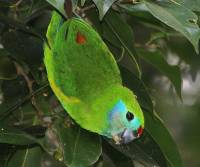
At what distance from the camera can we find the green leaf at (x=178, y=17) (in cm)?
121

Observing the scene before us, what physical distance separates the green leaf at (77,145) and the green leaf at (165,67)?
372 millimetres

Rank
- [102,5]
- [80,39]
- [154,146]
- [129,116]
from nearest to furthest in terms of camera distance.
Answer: [102,5]
[129,116]
[80,39]
[154,146]

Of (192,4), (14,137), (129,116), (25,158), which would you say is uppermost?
(192,4)

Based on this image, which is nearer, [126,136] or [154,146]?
[126,136]

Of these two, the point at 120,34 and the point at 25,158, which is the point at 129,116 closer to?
the point at 120,34

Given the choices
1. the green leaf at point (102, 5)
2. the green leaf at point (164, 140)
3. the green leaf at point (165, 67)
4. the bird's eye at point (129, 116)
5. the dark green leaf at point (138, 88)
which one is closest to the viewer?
the green leaf at point (102, 5)

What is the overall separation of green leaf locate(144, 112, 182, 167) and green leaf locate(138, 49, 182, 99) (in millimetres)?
148

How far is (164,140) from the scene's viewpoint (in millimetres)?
1667

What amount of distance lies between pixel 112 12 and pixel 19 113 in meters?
0.48

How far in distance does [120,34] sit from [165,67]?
1.07ft

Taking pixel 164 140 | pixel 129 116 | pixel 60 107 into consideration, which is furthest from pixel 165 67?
pixel 129 116

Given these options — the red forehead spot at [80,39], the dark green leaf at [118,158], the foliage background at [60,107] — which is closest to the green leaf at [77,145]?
the foliage background at [60,107]

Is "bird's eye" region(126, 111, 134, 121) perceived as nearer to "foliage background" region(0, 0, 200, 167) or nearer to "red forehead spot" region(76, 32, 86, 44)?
"foliage background" region(0, 0, 200, 167)

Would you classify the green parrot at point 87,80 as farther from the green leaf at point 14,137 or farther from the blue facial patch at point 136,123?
the green leaf at point 14,137
